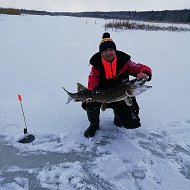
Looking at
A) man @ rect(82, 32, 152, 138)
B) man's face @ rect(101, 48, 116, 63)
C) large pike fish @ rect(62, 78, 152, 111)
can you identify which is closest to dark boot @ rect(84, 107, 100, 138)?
man @ rect(82, 32, 152, 138)

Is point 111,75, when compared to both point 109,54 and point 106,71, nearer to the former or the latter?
point 106,71

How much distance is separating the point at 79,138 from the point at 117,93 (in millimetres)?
720

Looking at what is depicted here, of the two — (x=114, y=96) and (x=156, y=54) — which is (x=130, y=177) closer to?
(x=114, y=96)

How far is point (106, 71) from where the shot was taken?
11.4 ft

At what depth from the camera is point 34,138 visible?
3410 millimetres

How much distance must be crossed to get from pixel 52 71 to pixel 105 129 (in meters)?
2.49

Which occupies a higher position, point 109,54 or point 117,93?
point 109,54

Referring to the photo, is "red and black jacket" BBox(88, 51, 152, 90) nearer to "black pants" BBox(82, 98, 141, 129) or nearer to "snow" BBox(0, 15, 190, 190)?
"black pants" BBox(82, 98, 141, 129)

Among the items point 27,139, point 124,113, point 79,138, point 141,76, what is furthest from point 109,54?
point 27,139

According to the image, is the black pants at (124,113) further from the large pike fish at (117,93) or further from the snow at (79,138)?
the large pike fish at (117,93)

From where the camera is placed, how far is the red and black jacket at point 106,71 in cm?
351

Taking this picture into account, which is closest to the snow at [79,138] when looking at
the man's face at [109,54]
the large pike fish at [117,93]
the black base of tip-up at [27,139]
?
the black base of tip-up at [27,139]

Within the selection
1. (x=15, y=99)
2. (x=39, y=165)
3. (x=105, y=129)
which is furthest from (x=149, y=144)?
(x=15, y=99)

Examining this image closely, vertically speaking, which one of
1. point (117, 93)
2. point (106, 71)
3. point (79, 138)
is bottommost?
point (79, 138)
